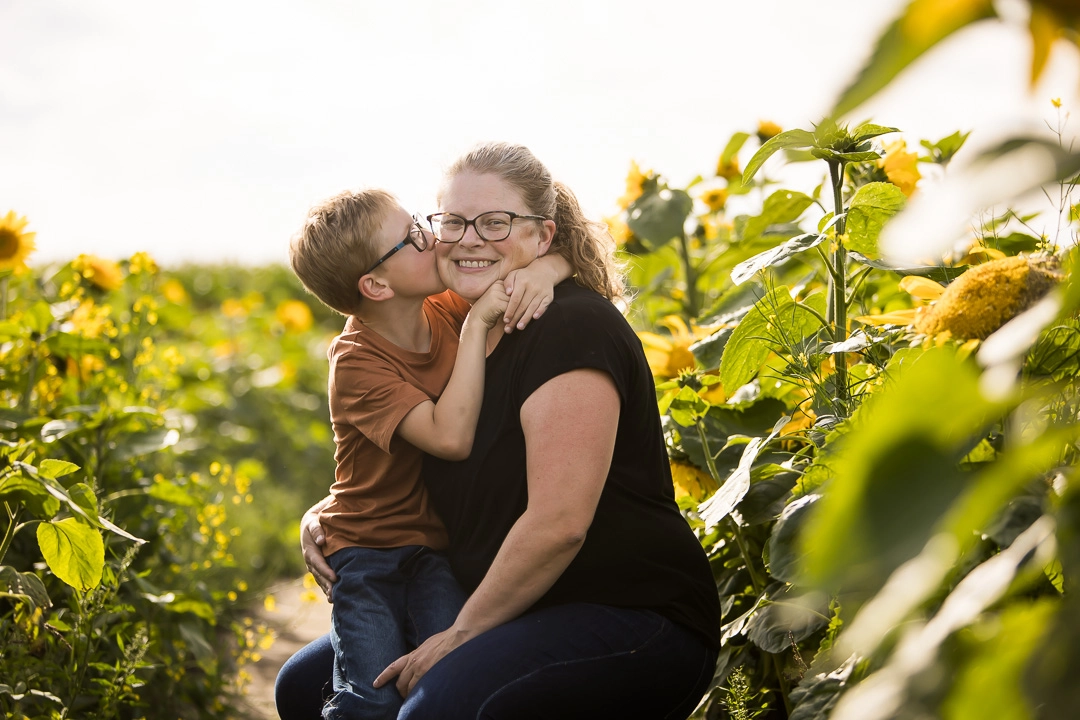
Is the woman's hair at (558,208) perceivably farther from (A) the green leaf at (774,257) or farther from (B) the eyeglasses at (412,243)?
(A) the green leaf at (774,257)

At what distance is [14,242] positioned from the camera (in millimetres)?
3324

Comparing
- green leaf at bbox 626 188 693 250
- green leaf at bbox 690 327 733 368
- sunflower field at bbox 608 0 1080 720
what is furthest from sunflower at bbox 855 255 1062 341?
green leaf at bbox 626 188 693 250

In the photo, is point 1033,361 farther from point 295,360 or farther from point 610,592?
point 295,360

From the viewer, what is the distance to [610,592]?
173 cm

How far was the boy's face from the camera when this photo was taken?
2053mm

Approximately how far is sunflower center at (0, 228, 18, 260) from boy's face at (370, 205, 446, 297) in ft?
6.45

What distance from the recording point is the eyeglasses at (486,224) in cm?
193

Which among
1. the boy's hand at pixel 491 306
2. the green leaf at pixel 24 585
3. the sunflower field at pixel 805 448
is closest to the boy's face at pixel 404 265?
the boy's hand at pixel 491 306

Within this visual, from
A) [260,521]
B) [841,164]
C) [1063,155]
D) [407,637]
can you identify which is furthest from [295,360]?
[1063,155]

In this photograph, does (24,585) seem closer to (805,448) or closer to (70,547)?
(70,547)

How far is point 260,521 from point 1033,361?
405 centimetres

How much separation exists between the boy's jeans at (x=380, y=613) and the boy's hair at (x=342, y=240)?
60 cm

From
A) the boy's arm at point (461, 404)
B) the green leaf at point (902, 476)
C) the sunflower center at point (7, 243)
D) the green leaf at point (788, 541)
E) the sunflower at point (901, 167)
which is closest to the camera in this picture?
the green leaf at point (902, 476)

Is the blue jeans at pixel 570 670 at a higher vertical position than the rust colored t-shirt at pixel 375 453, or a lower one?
lower
